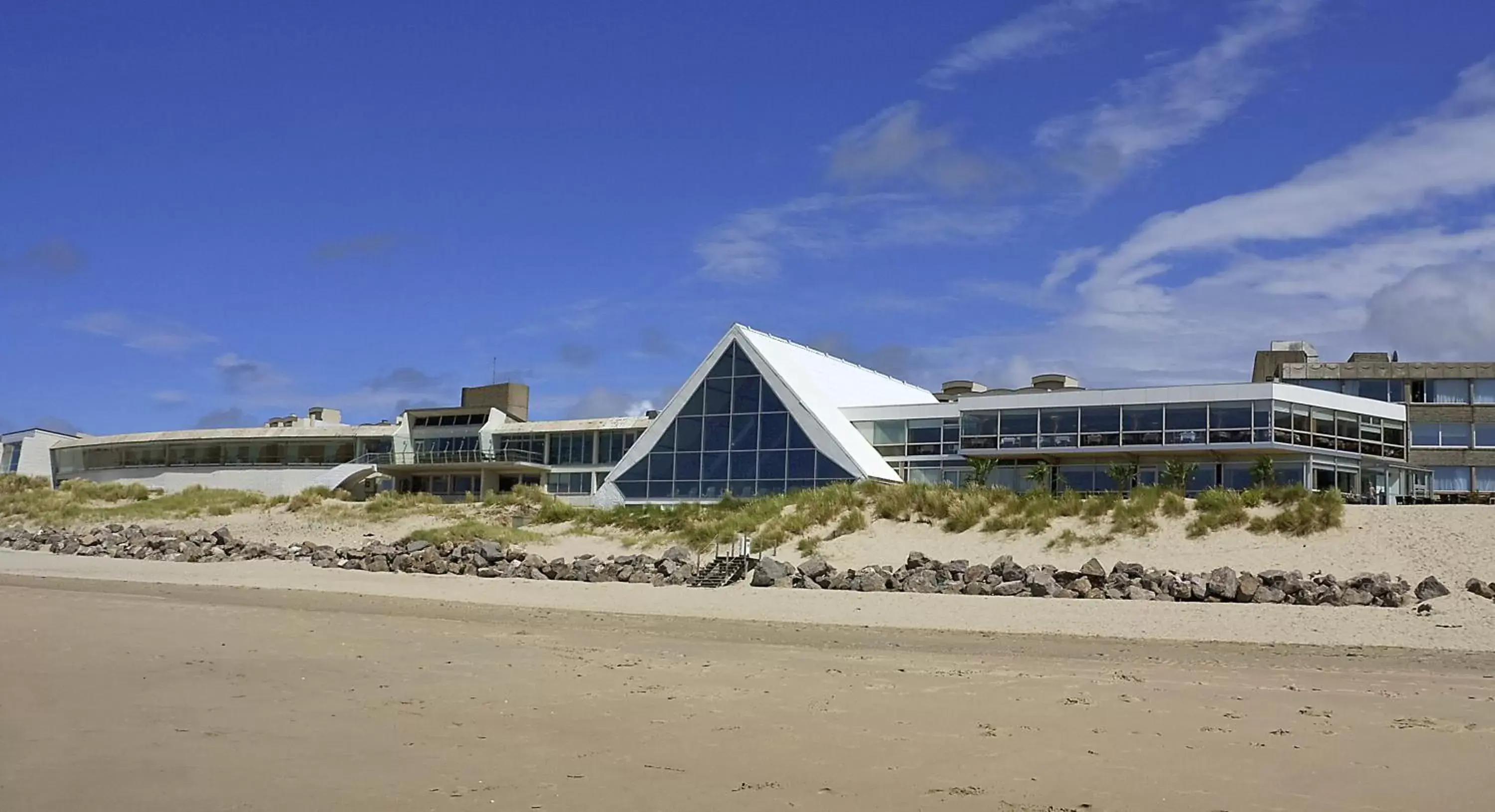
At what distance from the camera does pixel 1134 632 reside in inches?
730

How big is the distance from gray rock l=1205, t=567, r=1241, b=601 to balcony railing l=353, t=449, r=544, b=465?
1635 inches

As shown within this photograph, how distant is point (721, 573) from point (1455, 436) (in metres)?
40.1

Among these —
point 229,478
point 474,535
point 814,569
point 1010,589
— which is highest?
point 229,478

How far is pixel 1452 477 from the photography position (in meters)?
52.0

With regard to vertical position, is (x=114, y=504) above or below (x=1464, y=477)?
below

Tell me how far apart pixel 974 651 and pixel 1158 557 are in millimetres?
11220

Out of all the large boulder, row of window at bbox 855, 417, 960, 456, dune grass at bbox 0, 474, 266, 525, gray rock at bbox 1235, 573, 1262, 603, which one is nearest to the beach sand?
gray rock at bbox 1235, 573, 1262, 603

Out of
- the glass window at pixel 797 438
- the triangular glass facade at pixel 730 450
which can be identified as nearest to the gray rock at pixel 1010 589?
the triangular glass facade at pixel 730 450

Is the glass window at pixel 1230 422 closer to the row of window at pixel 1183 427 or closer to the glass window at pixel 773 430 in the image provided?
the row of window at pixel 1183 427

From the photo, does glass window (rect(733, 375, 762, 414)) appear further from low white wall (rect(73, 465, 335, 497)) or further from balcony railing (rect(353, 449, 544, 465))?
low white wall (rect(73, 465, 335, 497))

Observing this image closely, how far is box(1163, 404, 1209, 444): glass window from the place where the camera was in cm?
3997

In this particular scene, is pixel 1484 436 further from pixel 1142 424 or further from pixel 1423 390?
pixel 1142 424

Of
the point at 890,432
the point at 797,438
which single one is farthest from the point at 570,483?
the point at 797,438

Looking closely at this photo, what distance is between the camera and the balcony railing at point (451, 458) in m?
58.7
